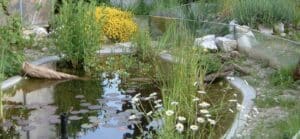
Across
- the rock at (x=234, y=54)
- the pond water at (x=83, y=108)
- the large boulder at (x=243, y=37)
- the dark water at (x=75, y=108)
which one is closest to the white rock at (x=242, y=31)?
the large boulder at (x=243, y=37)

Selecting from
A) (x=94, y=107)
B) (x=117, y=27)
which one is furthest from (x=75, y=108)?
(x=117, y=27)

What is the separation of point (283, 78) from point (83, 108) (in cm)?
244

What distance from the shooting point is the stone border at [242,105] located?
530cm

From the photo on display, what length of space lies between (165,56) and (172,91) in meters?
2.84

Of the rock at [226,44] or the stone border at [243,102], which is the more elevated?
the rock at [226,44]

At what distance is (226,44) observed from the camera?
8.98m

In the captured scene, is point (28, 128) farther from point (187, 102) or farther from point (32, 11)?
point (32, 11)

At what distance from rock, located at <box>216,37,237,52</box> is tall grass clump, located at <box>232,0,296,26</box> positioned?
3.60 feet

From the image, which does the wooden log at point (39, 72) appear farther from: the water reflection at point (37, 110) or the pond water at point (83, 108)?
the water reflection at point (37, 110)

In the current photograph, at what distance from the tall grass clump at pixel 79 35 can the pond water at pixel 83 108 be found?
0.45 metres

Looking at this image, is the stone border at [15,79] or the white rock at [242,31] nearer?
the stone border at [15,79]

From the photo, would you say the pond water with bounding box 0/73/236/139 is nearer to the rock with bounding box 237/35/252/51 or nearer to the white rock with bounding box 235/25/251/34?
the rock with bounding box 237/35/252/51

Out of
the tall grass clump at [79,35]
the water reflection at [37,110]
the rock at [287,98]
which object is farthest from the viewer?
the tall grass clump at [79,35]

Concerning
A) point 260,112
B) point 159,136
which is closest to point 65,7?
point 260,112
